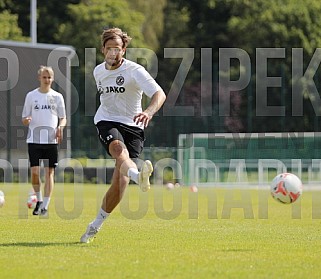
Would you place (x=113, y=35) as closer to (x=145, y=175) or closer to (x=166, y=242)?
(x=145, y=175)

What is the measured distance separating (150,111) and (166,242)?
1.55 meters

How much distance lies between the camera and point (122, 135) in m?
9.77

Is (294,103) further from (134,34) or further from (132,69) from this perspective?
(132,69)

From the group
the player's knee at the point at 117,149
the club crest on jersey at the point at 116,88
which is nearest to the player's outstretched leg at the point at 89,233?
the player's knee at the point at 117,149

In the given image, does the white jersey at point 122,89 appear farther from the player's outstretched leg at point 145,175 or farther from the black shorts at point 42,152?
the black shorts at point 42,152

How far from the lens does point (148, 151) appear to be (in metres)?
28.5

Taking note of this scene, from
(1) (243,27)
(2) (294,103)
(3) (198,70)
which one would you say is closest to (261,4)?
(1) (243,27)

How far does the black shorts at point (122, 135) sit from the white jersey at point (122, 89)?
0.19 feet

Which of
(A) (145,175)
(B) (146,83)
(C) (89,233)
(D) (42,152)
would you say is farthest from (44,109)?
(A) (145,175)

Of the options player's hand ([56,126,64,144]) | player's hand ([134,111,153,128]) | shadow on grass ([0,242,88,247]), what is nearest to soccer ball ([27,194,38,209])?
player's hand ([56,126,64,144])

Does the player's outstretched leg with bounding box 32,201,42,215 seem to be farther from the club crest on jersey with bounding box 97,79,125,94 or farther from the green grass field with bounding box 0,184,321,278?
the club crest on jersey with bounding box 97,79,125,94

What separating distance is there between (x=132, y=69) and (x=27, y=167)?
17.5 metres

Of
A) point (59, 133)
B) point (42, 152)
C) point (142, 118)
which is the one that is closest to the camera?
point (142, 118)

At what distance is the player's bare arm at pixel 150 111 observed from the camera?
915cm
